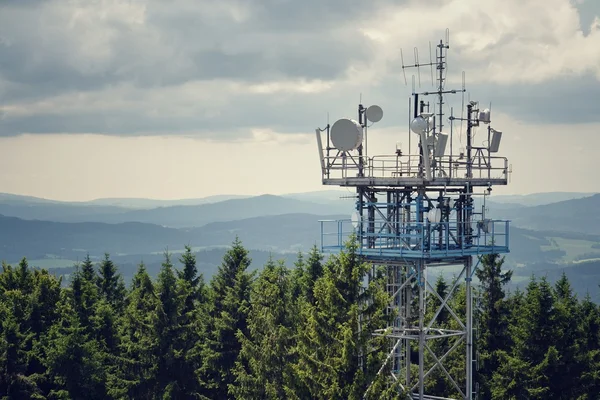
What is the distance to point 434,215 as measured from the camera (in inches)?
1531

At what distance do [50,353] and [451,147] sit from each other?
26.3 meters

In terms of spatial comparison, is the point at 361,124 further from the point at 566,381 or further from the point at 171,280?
→ the point at 566,381

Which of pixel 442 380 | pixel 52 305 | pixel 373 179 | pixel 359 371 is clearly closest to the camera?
pixel 359 371

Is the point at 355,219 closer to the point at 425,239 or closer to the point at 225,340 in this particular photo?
the point at 425,239

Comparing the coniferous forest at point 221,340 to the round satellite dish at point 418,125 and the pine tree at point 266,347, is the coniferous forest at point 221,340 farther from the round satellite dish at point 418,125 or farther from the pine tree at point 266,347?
the round satellite dish at point 418,125

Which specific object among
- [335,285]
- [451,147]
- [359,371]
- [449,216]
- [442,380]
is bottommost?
[442,380]

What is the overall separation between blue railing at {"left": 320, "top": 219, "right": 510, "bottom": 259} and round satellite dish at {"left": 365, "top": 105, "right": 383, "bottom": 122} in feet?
16.5

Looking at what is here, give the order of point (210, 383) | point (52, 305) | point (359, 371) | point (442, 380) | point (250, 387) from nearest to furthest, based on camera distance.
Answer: point (359, 371) < point (250, 387) < point (210, 383) < point (442, 380) < point (52, 305)

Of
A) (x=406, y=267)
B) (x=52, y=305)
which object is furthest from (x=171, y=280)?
(x=406, y=267)

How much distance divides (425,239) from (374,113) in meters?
6.79

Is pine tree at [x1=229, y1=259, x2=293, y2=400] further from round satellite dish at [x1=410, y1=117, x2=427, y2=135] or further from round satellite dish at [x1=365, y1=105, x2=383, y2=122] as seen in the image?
round satellite dish at [x1=410, y1=117, x2=427, y2=135]

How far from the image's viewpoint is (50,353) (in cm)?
5106

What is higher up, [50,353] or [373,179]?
[373,179]

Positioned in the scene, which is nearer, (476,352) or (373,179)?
(373,179)
